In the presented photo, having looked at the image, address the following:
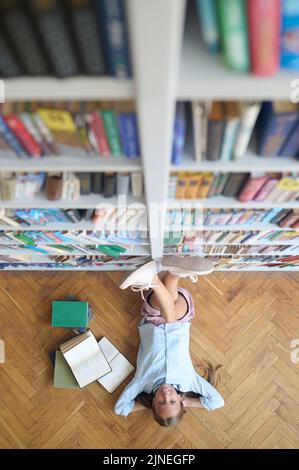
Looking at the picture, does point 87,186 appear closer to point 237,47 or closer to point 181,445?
point 237,47

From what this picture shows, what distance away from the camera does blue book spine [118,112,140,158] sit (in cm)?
75

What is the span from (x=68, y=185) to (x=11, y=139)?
24cm

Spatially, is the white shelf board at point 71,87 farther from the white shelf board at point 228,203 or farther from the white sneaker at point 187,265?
the white sneaker at point 187,265

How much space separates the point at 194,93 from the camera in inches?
24.7

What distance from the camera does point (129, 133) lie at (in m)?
0.81

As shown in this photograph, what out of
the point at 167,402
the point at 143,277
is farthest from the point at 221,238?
the point at 167,402

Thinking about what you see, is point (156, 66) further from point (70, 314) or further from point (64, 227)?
point (70, 314)

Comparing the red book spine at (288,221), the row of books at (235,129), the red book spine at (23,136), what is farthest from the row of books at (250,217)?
the red book spine at (23,136)

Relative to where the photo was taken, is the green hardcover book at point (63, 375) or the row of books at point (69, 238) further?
the green hardcover book at point (63, 375)

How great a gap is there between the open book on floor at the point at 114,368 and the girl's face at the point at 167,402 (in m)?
0.34

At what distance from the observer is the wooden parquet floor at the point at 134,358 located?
2025 millimetres

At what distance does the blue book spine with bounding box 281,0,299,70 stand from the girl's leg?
1.24 meters

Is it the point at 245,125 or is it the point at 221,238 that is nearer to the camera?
the point at 245,125

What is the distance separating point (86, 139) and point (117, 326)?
1416 mm
